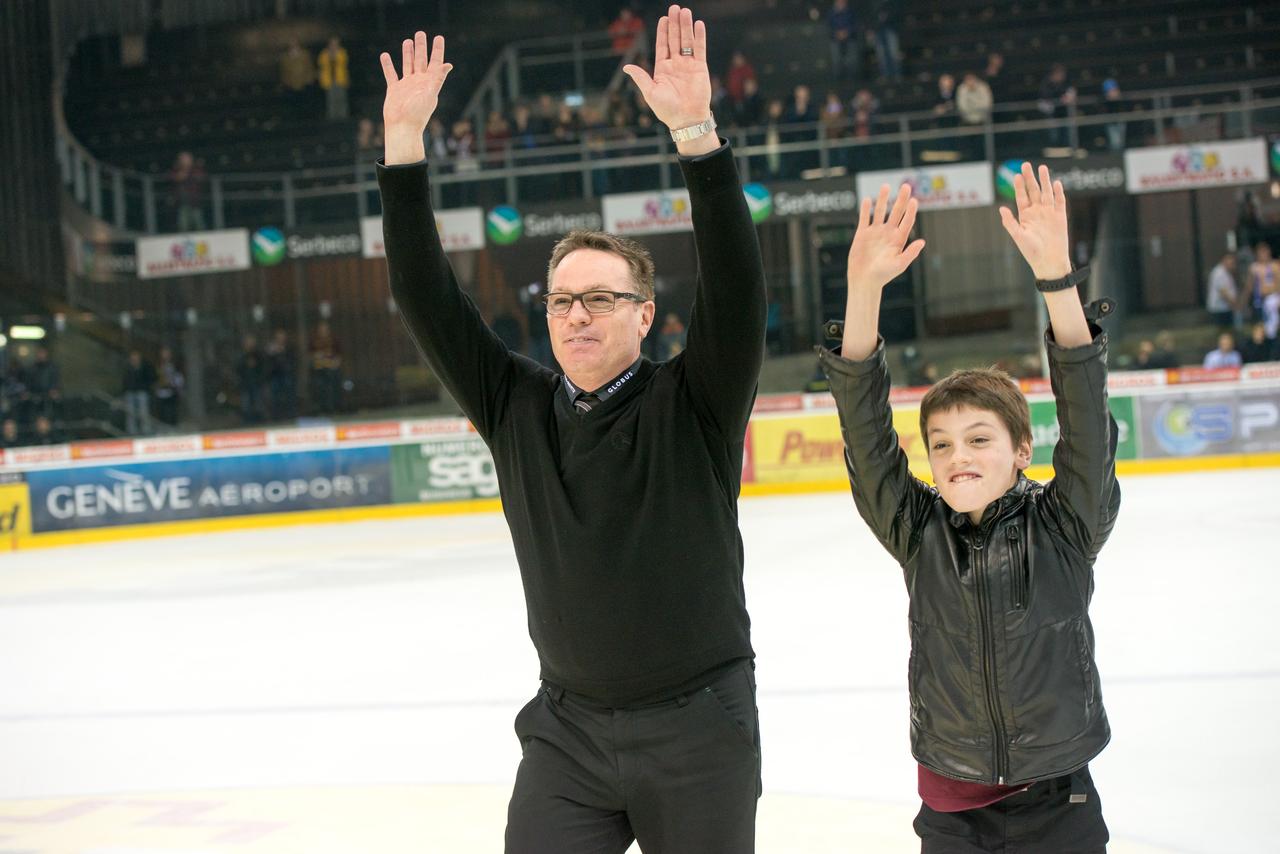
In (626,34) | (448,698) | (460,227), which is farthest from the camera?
(626,34)

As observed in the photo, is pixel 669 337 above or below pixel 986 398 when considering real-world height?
above

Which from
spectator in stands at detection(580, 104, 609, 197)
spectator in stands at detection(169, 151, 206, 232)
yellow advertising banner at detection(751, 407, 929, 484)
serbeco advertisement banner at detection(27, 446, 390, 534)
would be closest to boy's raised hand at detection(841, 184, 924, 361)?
yellow advertising banner at detection(751, 407, 929, 484)

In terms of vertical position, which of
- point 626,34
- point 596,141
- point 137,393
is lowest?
point 137,393

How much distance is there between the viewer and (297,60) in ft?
73.0

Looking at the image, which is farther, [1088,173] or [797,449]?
[1088,173]

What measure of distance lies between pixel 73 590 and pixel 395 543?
2844mm

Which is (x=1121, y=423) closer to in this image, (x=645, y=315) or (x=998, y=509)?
(x=998, y=509)

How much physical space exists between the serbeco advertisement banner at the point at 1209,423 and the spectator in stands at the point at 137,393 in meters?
11.1

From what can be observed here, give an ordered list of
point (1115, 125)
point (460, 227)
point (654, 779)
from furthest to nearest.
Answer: point (460, 227), point (1115, 125), point (654, 779)

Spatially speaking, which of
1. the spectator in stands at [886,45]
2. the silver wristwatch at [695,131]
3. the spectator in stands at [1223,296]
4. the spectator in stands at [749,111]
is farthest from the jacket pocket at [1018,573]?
the spectator in stands at [886,45]

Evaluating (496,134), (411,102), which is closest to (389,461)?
(496,134)

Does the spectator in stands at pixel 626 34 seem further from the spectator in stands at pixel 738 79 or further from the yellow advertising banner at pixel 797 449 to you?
the yellow advertising banner at pixel 797 449

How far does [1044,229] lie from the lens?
223cm

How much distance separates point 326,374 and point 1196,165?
417 inches
